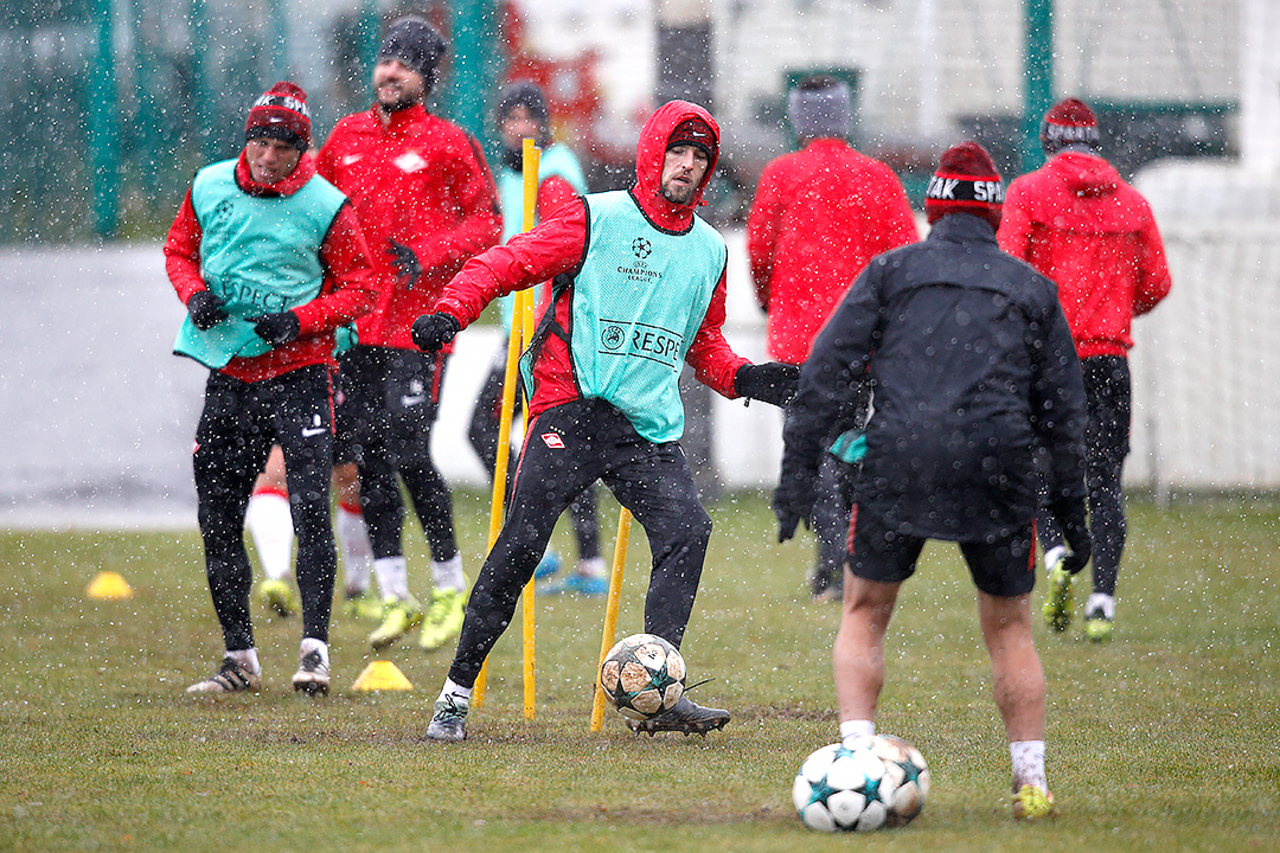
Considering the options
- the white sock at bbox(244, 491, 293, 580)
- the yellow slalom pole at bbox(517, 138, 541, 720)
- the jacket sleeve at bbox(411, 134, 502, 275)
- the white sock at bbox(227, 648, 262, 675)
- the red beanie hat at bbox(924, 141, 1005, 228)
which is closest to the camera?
the red beanie hat at bbox(924, 141, 1005, 228)

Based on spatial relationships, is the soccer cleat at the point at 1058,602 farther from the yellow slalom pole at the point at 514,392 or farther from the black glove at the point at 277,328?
the black glove at the point at 277,328

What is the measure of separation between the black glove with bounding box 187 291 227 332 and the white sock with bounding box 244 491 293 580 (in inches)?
82.5

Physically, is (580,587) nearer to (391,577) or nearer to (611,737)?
(391,577)

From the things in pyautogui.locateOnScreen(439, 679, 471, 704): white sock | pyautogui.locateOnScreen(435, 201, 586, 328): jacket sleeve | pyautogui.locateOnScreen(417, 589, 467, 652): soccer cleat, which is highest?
pyautogui.locateOnScreen(435, 201, 586, 328): jacket sleeve

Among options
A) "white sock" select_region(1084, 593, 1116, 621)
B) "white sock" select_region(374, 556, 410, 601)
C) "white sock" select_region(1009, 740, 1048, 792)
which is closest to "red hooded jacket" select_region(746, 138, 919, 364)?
"white sock" select_region(1084, 593, 1116, 621)

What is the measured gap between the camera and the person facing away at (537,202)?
25.7 ft

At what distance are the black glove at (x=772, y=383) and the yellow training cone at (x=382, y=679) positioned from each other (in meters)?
1.84

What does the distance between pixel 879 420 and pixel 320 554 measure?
2.63 meters

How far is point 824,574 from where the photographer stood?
827cm

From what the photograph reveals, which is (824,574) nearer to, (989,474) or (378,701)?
(378,701)

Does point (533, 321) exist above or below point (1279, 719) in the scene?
above

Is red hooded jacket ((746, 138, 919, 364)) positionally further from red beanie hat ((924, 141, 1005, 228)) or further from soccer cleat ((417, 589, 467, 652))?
red beanie hat ((924, 141, 1005, 228))

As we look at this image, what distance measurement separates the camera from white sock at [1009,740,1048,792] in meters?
3.92

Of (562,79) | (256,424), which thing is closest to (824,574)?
(256,424)
